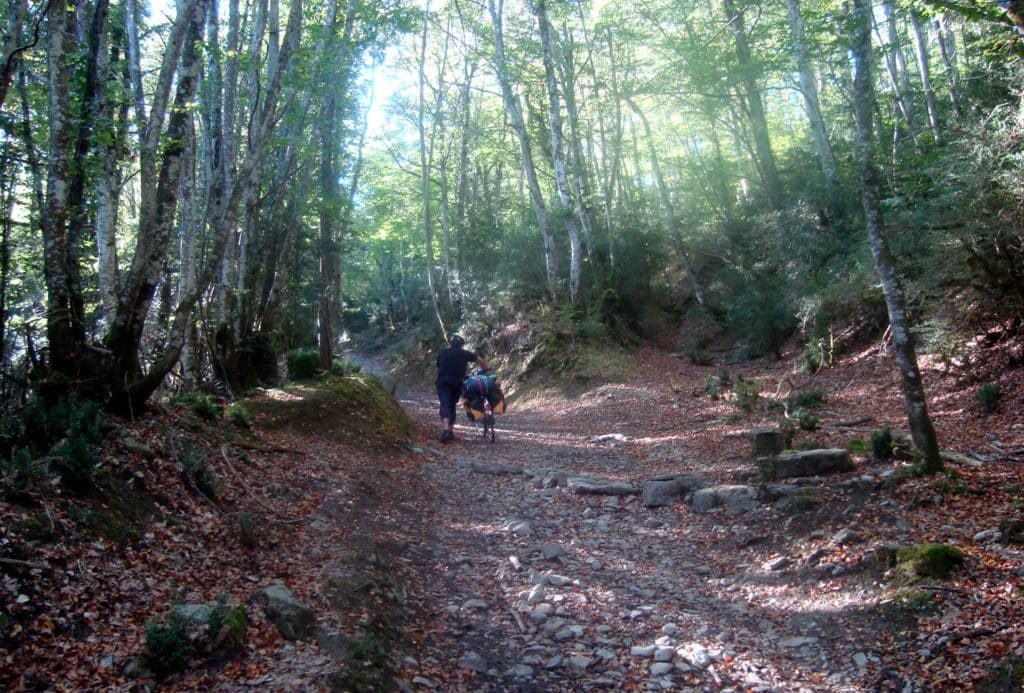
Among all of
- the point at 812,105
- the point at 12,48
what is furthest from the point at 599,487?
the point at 812,105

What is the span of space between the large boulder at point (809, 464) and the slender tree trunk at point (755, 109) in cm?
1367

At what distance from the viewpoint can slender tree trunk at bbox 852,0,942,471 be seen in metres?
6.82

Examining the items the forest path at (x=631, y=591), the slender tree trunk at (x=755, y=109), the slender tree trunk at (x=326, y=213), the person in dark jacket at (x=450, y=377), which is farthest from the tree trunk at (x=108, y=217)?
the slender tree trunk at (x=755, y=109)

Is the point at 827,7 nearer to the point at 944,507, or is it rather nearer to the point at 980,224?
the point at 980,224

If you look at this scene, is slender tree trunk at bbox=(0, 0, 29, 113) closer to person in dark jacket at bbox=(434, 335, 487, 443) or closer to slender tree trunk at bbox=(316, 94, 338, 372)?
person in dark jacket at bbox=(434, 335, 487, 443)

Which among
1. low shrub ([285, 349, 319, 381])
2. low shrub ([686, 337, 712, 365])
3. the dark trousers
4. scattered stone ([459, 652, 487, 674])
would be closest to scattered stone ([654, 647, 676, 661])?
scattered stone ([459, 652, 487, 674])

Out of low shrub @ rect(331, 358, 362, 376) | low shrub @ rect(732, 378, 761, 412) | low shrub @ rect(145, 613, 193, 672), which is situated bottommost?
low shrub @ rect(732, 378, 761, 412)

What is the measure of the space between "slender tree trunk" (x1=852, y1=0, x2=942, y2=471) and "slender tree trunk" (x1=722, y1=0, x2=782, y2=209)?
12.8 m

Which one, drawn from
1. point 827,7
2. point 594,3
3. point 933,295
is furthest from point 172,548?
point 594,3

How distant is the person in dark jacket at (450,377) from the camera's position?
12.8m

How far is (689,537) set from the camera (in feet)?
23.4

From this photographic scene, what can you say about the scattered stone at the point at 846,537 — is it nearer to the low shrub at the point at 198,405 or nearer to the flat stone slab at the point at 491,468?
the flat stone slab at the point at 491,468

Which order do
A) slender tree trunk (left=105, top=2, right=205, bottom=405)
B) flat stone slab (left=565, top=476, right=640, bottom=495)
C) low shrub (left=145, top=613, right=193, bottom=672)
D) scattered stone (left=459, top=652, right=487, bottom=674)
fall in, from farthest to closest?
flat stone slab (left=565, top=476, right=640, bottom=495) < slender tree trunk (left=105, top=2, right=205, bottom=405) < scattered stone (left=459, top=652, right=487, bottom=674) < low shrub (left=145, top=613, right=193, bottom=672)

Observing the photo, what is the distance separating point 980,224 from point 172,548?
11.0 m
